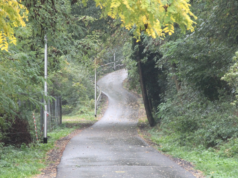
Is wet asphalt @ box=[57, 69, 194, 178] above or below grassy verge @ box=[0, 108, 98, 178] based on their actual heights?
below

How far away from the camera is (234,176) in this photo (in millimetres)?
7602

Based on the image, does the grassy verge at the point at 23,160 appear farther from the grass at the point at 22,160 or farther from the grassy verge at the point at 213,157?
the grassy verge at the point at 213,157

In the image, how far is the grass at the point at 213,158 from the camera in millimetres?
8132

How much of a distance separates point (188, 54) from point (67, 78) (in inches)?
924

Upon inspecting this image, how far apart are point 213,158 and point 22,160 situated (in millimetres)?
6143

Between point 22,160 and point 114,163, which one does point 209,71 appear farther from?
point 22,160

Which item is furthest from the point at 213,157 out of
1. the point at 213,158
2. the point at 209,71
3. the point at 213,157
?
the point at 209,71

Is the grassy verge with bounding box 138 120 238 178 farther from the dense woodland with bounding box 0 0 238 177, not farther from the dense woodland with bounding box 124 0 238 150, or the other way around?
the dense woodland with bounding box 124 0 238 150

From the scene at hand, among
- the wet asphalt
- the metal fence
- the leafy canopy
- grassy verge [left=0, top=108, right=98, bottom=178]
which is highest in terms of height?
the leafy canopy

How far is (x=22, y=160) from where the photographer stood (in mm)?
9945

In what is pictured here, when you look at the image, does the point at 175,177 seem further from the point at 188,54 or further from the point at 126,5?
the point at 188,54

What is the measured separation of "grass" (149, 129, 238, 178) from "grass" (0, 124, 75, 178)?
4.75 m

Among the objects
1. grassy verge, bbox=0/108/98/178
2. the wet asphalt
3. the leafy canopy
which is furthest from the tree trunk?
the leafy canopy

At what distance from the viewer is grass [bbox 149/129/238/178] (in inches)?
320
